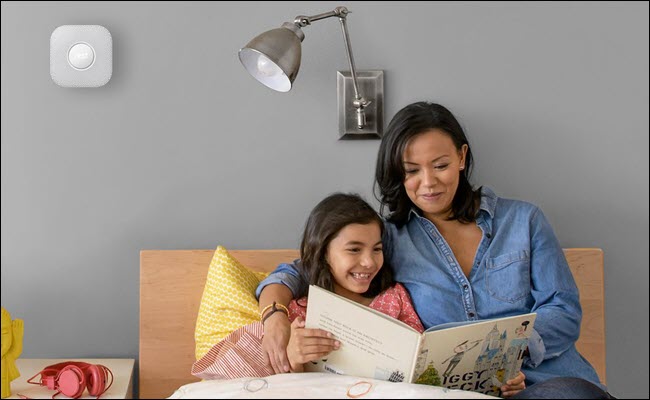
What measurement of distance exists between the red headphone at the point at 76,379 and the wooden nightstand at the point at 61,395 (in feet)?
0.05

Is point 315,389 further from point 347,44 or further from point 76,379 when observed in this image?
point 347,44

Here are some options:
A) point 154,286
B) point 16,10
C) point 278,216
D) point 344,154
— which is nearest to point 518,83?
point 344,154

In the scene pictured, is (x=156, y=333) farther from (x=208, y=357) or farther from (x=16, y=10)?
(x=16, y=10)

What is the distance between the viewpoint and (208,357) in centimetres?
158

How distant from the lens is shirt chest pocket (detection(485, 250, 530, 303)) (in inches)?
62.7

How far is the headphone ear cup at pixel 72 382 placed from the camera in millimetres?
1587

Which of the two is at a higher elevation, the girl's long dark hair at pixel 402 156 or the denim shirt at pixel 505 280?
the girl's long dark hair at pixel 402 156

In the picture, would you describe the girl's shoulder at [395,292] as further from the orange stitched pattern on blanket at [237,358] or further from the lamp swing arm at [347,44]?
the lamp swing arm at [347,44]

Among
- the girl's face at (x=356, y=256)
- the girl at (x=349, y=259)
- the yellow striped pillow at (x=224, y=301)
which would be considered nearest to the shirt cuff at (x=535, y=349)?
the girl at (x=349, y=259)

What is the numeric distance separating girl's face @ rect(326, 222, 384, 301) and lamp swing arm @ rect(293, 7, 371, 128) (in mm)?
387

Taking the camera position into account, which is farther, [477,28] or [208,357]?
[477,28]

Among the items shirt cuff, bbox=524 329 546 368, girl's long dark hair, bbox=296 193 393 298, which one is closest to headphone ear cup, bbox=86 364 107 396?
girl's long dark hair, bbox=296 193 393 298

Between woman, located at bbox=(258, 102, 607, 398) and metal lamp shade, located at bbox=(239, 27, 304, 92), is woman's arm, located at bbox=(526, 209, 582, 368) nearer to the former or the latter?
woman, located at bbox=(258, 102, 607, 398)

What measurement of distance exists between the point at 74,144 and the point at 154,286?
0.41 meters
